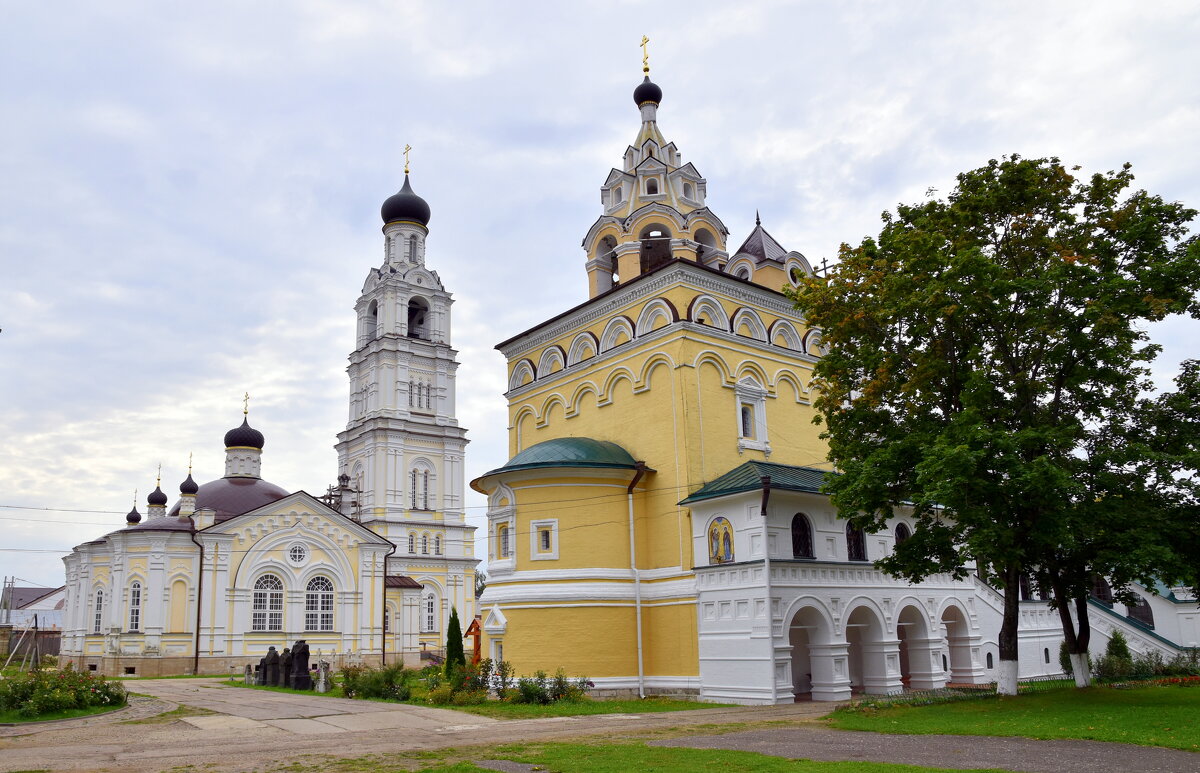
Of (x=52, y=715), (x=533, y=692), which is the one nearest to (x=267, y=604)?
(x=52, y=715)

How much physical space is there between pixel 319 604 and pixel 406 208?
82.1 ft

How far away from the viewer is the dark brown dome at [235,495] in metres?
45.3

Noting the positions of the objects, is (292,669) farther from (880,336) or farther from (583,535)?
(880,336)

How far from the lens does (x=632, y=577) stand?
22047 millimetres

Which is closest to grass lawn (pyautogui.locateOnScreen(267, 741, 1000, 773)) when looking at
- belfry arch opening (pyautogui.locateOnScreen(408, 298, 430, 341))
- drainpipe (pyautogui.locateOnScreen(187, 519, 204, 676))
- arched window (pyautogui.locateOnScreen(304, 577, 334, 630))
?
drainpipe (pyautogui.locateOnScreen(187, 519, 204, 676))

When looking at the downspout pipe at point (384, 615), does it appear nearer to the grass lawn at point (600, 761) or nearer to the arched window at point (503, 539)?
the arched window at point (503, 539)

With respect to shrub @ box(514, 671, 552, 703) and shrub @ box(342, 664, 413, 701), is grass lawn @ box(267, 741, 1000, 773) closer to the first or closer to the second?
shrub @ box(514, 671, 552, 703)

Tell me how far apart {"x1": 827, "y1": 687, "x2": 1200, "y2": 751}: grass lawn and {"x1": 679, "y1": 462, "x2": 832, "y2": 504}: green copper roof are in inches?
226

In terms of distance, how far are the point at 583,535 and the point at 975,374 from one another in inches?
407

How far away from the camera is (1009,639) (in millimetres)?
16500

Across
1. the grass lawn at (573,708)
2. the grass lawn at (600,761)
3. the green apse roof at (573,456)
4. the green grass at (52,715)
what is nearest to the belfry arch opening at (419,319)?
the green apse roof at (573,456)

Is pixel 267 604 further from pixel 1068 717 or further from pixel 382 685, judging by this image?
pixel 1068 717

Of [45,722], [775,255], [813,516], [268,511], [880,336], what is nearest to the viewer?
[45,722]

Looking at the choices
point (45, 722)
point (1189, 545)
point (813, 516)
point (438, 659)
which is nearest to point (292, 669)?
point (45, 722)
